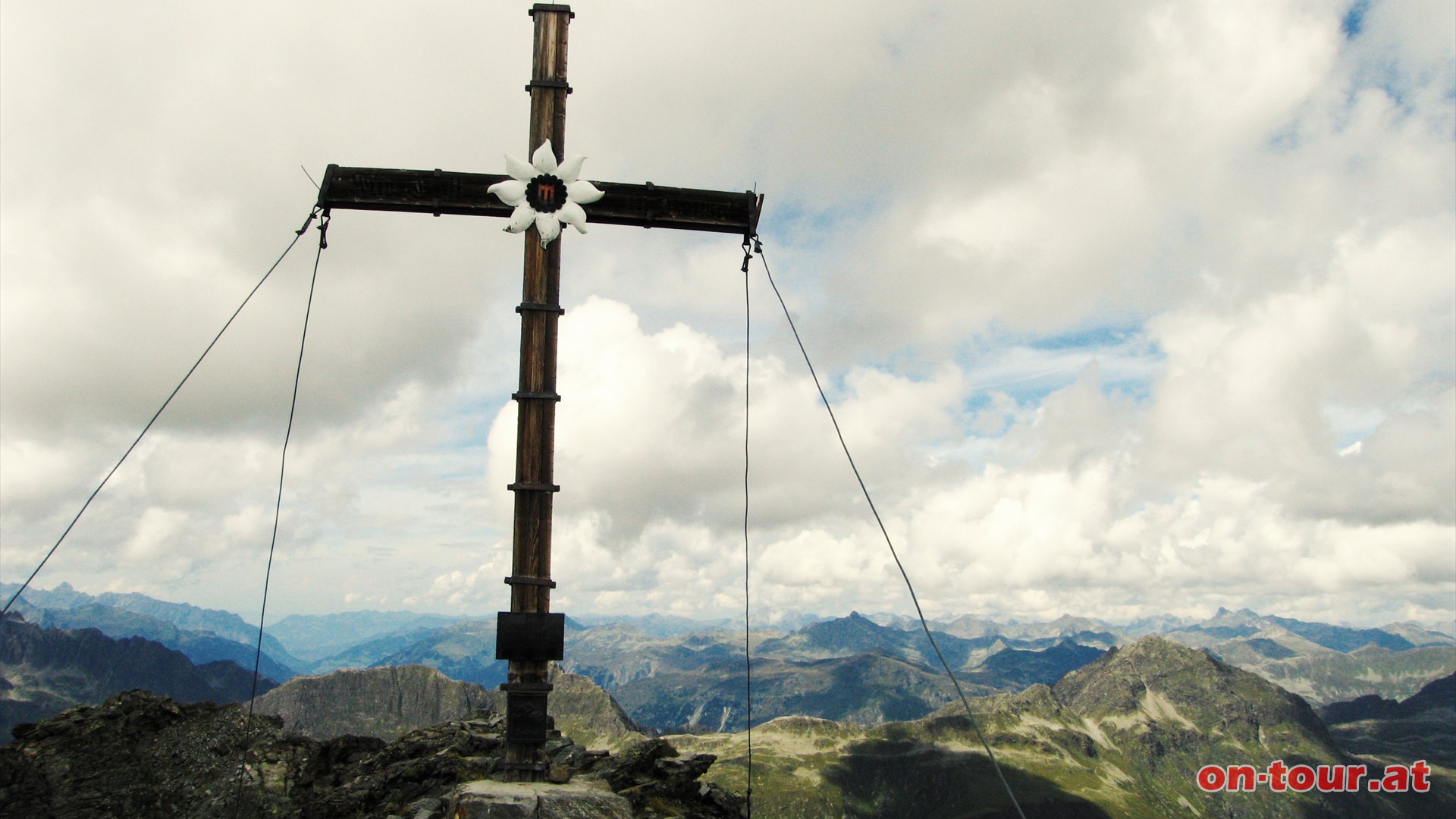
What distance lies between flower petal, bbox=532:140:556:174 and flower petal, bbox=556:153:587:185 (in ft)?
0.55

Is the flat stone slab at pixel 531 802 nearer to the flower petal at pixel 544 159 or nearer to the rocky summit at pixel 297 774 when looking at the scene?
the rocky summit at pixel 297 774

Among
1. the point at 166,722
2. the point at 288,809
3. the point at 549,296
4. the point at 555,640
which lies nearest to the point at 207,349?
the point at 549,296

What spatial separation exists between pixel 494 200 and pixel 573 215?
6.80 ft

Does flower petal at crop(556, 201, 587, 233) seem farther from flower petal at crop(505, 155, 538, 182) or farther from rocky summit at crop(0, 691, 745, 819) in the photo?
rocky summit at crop(0, 691, 745, 819)

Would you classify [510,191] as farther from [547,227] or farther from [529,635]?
[529,635]

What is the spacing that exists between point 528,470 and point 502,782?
276 inches

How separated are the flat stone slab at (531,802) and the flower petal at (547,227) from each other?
12461mm

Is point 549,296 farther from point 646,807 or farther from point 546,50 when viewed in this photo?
point 646,807

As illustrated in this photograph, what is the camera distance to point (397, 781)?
2462 cm

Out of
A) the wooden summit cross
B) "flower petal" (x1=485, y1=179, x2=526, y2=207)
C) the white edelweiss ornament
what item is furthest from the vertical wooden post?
"flower petal" (x1=485, y1=179, x2=526, y2=207)

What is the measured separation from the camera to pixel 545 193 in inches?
746

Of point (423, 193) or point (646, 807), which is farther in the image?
point (646, 807)

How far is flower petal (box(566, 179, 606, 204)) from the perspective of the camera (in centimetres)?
1900

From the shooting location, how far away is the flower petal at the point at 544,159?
18.8 m
